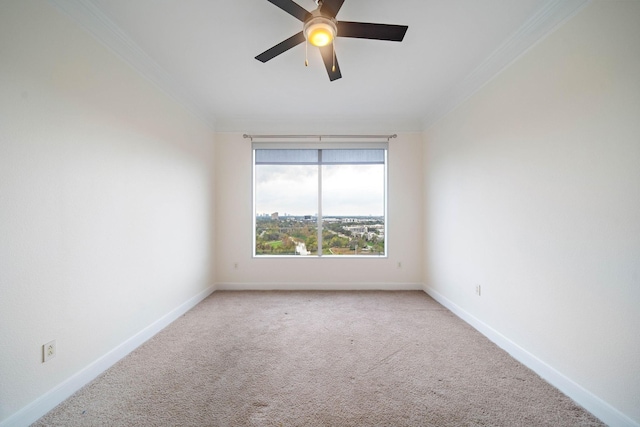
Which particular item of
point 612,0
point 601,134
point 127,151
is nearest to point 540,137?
point 601,134

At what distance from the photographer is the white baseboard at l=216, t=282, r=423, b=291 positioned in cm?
370

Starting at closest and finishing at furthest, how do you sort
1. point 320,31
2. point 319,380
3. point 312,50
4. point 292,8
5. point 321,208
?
→ point 292,8 < point 320,31 < point 319,380 < point 312,50 < point 321,208

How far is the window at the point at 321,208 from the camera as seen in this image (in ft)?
12.7

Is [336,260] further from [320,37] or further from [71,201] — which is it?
[71,201]

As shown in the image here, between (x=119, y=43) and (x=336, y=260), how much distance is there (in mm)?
3383

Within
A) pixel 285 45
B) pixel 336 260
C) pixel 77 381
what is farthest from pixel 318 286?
pixel 285 45

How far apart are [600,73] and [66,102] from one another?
3353mm

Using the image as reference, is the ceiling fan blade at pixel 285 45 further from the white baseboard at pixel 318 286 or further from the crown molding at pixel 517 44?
the white baseboard at pixel 318 286

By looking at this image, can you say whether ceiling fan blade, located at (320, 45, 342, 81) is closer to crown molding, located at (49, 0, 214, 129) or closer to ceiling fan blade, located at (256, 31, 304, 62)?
ceiling fan blade, located at (256, 31, 304, 62)

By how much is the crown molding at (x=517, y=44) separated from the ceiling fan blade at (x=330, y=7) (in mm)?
1449

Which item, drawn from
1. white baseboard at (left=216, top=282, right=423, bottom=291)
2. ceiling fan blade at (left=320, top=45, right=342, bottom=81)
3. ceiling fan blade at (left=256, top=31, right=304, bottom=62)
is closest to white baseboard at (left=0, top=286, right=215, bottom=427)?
white baseboard at (left=216, top=282, right=423, bottom=291)

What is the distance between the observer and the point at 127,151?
2.05m

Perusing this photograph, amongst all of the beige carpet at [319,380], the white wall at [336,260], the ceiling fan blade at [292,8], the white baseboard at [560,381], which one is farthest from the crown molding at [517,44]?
the beige carpet at [319,380]

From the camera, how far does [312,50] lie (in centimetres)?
213
